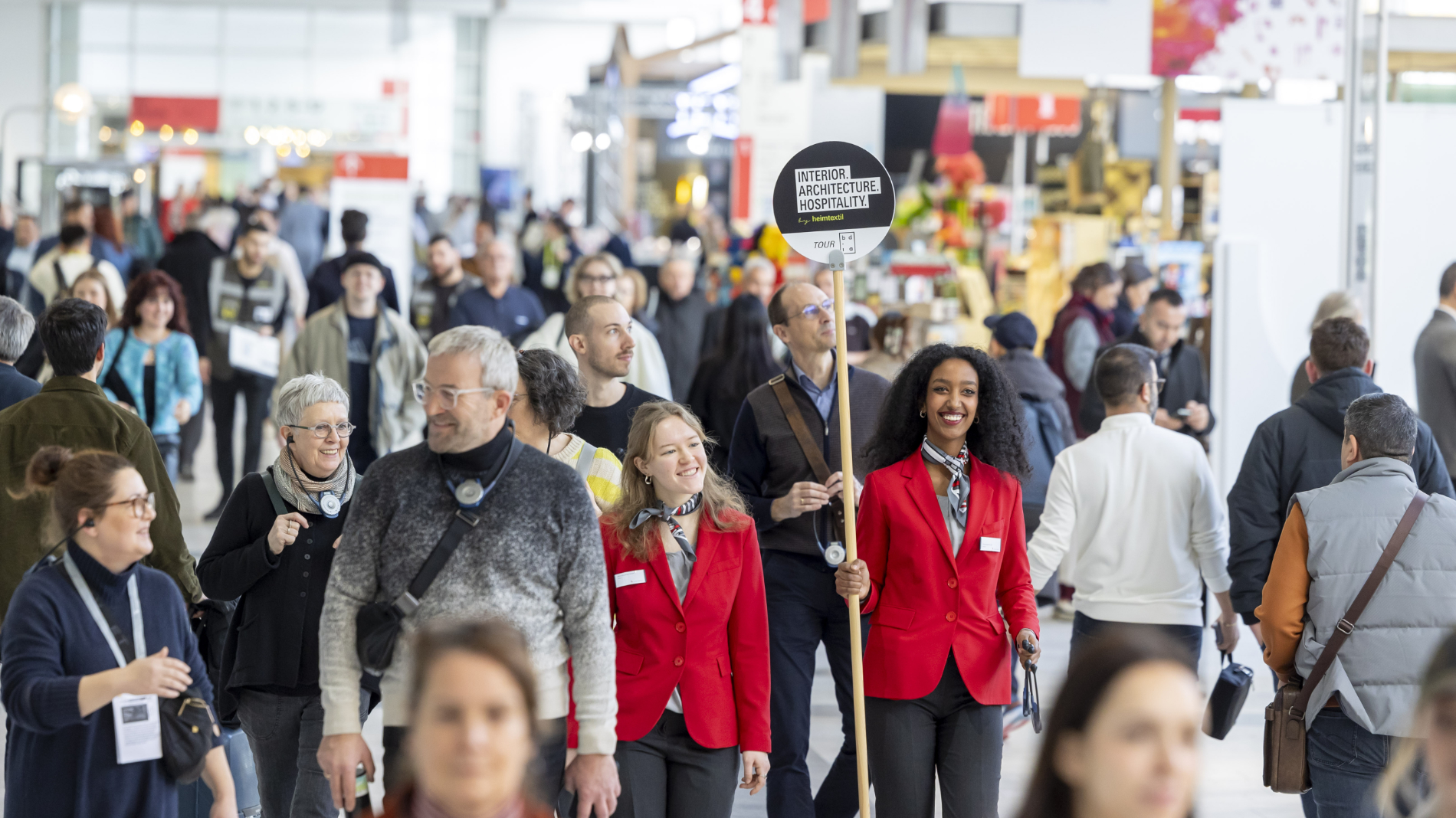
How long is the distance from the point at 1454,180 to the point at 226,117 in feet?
90.1

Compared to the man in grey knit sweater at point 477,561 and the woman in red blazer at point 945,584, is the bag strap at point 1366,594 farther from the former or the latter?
the man in grey knit sweater at point 477,561

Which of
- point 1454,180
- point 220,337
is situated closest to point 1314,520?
point 1454,180

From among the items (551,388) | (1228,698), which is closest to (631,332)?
(551,388)

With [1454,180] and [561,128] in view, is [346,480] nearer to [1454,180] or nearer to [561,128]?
[1454,180]

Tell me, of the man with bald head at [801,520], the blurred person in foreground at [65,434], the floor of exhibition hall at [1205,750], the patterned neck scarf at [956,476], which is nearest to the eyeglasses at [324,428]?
the blurred person in foreground at [65,434]

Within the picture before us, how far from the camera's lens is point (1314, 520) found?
365 cm

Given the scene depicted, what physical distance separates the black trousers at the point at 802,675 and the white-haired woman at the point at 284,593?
129 cm

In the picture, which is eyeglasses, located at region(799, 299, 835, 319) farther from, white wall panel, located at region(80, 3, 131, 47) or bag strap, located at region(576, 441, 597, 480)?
white wall panel, located at region(80, 3, 131, 47)

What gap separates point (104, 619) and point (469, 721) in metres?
1.42

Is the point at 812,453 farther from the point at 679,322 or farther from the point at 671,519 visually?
the point at 679,322

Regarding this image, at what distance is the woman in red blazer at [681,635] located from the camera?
10.9 ft

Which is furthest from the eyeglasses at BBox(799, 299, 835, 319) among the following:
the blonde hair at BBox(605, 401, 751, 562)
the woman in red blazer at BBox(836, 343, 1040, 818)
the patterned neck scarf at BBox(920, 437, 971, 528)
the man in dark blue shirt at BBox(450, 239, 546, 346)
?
the man in dark blue shirt at BBox(450, 239, 546, 346)

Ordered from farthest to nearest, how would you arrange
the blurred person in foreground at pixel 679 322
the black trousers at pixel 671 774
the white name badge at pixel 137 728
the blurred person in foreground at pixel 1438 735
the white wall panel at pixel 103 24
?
the white wall panel at pixel 103 24 < the blurred person in foreground at pixel 679 322 < the black trousers at pixel 671 774 < the white name badge at pixel 137 728 < the blurred person in foreground at pixel 1438 735

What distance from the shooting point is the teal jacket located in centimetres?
732
